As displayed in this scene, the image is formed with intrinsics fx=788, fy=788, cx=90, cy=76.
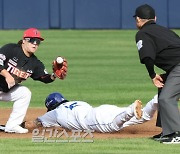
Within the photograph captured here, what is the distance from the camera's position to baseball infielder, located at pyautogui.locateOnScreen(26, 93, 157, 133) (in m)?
9.02

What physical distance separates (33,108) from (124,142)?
12.8 ft

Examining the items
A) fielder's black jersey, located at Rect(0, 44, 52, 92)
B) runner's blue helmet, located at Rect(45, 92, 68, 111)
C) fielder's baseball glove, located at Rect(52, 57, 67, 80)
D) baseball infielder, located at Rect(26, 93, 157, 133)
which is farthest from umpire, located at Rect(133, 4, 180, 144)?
runner's blue helmet, located at Rect(45, 92, 68, 111)

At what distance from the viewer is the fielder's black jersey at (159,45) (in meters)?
8.43

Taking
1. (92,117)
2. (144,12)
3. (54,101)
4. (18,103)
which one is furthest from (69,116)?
(144,12)

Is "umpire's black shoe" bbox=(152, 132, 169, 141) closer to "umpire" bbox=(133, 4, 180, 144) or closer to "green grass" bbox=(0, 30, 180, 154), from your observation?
"umpire" bbox=(133, 4, 180, 144)

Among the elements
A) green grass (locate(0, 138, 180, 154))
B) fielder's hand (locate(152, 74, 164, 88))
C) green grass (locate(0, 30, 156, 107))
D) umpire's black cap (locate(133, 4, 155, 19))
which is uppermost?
umpire's black cap (locate(133, 4, 155, 19))

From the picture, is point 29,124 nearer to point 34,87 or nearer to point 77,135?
point 77,135

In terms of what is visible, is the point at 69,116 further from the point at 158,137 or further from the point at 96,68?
the point at 96,68

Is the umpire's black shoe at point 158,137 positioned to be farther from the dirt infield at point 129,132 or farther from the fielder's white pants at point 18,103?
the fielder's white pants at point 18,103

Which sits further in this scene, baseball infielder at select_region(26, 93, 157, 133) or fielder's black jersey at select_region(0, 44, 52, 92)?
fielder's black jersey at select_region(0, 44, 52, 92)

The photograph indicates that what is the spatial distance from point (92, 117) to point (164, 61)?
1174mm

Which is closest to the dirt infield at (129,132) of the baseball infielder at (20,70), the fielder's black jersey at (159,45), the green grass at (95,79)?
the baseball infielder at (20,70)

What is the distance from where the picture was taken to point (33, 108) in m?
12.0

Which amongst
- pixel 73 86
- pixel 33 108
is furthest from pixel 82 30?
pixel 33 108
